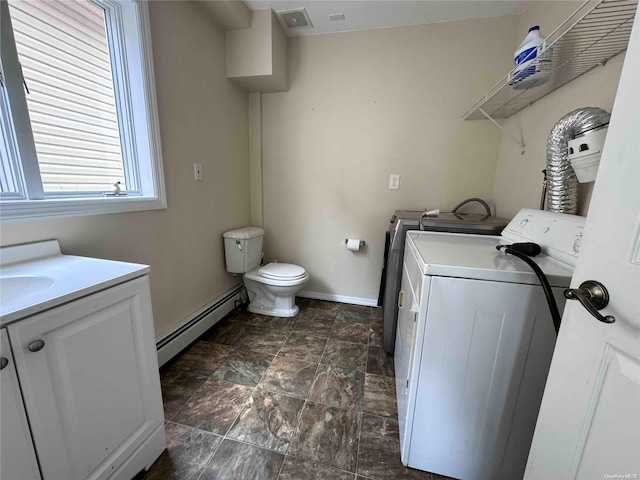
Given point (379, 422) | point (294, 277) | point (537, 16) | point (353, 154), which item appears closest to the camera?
point (379, 422)

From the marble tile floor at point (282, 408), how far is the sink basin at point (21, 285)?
0.82 m

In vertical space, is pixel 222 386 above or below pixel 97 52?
below

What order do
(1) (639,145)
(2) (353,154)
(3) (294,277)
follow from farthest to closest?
(2) (353,154)
(3) (294,277)
(1) (639,145)

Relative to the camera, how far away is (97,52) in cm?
127

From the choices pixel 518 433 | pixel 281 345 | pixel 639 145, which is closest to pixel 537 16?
pixel 639 145

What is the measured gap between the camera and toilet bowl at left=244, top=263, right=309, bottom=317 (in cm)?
211

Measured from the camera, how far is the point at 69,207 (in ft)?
3.51

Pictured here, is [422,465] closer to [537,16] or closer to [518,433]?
[518,433]

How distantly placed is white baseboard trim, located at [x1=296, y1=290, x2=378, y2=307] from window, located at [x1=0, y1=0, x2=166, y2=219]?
1.58 m

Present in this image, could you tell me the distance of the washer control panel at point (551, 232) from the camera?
2.80 ft

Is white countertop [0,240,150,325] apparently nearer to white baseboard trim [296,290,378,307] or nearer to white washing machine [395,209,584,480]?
white washing machine [395,209,584,480]

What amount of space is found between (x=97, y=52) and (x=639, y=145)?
2042 mm

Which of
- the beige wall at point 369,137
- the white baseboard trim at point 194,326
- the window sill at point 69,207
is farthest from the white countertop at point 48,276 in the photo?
the beige wall at point 369,137

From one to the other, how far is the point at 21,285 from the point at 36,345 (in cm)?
36
